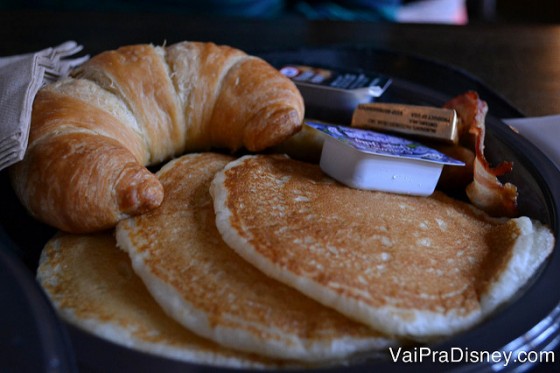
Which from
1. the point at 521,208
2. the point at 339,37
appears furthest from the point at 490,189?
the point at 339,37

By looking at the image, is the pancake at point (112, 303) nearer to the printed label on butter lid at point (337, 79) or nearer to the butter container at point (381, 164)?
the butter container at point (381, 164)

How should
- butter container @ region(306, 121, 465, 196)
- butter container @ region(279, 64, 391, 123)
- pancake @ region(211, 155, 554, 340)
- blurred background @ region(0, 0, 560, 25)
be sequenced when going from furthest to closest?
blurred background @ region(0, 0, 560, 25) < butter container @ region(279, 64, 391, 123) < butter container @ region(306, 121, 465, 196) < pancake @ region(211, 155, 554, 340)

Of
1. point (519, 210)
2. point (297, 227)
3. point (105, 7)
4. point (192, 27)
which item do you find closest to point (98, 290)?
point (297, 227)

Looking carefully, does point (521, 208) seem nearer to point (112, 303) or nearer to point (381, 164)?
point (381, 164)

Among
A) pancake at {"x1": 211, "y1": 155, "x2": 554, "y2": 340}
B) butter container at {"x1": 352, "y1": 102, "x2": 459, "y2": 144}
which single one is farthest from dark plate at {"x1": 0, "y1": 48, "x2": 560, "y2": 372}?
butter container at {"x1": 352, "y1": 102, "x2": 459, "y2": 144}

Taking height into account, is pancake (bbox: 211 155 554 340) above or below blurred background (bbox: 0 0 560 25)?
below

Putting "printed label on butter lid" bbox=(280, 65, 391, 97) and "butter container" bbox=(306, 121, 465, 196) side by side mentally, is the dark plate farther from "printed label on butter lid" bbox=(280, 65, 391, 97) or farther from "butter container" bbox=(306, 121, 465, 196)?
"butter container" bbox=(306, 121, 465, 196)
